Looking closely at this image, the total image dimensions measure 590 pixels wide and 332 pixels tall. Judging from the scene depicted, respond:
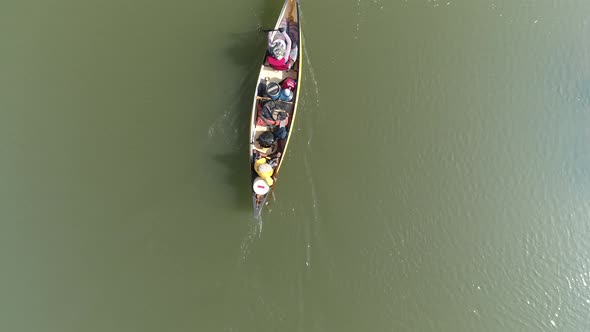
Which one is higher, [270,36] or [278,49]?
[270,36]

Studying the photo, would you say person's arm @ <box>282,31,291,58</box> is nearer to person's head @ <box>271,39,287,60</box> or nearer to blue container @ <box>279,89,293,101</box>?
person's head @ <box>271,39,287,60</box>

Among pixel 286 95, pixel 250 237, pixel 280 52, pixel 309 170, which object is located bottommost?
pixel 250 237

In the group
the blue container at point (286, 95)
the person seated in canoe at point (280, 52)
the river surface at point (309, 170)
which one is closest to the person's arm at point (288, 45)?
the person seated in canoe at point (280, 52)

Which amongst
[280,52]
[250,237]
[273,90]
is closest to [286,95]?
[273,90]

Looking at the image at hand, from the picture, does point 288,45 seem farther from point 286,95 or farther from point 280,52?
point 286,95

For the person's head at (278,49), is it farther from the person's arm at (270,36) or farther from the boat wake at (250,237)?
the boat wake at (250,237)

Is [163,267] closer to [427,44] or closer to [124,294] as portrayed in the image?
[124,294]

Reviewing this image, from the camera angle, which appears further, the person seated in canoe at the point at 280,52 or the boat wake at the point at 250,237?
the boat wake at the point at 250,237
